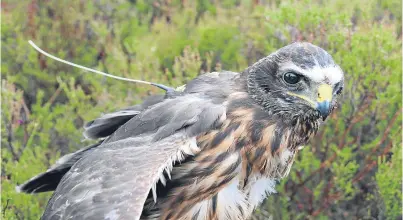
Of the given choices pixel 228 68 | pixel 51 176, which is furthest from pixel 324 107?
pixel 228 68

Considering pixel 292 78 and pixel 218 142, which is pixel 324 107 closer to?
pixel 292 78

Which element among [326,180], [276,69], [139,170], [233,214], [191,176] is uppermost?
[276,69]

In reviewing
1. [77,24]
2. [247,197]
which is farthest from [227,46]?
[247,197]

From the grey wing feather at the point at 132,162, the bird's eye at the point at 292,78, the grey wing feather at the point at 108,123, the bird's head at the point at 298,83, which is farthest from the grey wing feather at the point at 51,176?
the bird's eye at the point at 292,78

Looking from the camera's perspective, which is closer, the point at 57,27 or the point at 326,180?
the point at 326,180

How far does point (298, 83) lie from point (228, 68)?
2.72m

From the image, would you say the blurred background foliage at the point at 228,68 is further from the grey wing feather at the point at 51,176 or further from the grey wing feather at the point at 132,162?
the grey wing feather at the point at 132,162

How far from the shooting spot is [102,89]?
17.4 ft

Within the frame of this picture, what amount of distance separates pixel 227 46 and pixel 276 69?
2858mm

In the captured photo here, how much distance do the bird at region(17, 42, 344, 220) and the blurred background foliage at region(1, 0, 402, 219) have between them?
1203 millimetres

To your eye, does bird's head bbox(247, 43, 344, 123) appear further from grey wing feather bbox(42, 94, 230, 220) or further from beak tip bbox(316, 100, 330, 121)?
grey wing feather bbox(42, 94, 230, 220)

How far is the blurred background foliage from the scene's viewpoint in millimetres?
4523

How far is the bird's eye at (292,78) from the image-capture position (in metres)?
3.02

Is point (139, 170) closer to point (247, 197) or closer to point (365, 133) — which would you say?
point (247, 197)
